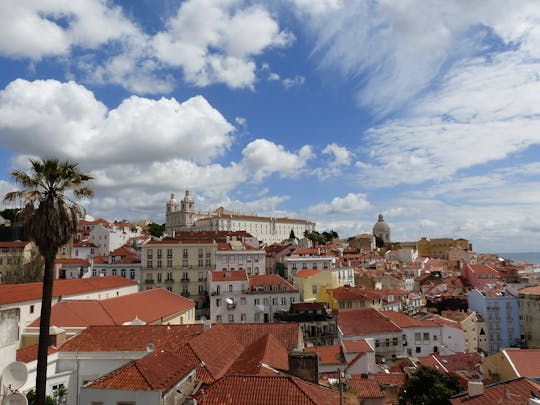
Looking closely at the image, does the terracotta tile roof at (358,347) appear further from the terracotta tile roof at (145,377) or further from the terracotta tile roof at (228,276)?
the terracotta tile roof at (145,377)

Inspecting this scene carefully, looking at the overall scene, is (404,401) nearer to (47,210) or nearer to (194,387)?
(194,387)

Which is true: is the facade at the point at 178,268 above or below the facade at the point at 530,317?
above

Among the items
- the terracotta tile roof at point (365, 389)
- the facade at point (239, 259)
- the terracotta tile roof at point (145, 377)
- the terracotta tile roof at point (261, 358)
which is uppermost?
the facade at point (239, 259)

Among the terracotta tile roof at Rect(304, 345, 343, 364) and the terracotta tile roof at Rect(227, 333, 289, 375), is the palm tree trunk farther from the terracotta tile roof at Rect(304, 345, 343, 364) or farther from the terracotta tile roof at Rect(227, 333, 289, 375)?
the terracotta tile roof at Rect(304, 345, 343, 364)

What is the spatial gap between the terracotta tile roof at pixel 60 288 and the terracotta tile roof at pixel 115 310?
2.89 meters

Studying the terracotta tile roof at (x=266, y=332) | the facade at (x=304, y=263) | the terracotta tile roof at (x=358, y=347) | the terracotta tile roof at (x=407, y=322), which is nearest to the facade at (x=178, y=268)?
the facade at (x=304, y=263)

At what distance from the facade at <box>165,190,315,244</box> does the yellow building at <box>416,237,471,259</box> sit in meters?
47.8

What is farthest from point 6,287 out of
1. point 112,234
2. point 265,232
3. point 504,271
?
point 265,232

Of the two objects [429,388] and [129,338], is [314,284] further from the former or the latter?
[129,338]

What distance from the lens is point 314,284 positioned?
5900cm

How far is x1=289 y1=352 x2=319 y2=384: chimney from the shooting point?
1694cm

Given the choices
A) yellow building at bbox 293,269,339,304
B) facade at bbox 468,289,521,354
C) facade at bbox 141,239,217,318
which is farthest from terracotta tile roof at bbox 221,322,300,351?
facade at bbox 468,289,521,354

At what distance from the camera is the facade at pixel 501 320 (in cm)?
6347

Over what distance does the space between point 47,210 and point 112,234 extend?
80.1 metres
